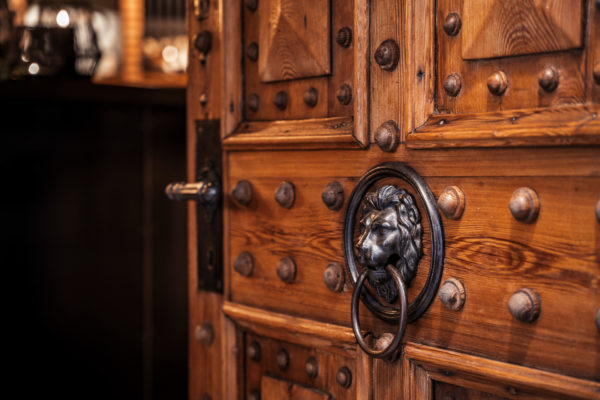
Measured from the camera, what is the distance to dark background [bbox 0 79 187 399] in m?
2.12

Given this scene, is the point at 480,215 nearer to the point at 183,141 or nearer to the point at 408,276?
the point at 408,276

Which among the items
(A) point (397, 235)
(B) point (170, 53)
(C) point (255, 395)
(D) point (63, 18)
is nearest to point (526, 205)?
(A) point (397, 235)

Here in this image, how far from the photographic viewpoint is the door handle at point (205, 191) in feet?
4.22

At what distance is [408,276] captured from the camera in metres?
1.00

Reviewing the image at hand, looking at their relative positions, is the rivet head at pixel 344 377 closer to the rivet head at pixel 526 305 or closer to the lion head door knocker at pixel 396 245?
the lion head door knocker at pixel 396 245

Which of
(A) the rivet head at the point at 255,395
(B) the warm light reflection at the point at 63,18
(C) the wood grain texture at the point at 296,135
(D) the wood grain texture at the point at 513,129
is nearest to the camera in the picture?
(D) the wood grain texture at the point at 513,129

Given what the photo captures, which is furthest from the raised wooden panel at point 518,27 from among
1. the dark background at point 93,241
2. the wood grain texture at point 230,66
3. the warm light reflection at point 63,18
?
the warm light reflection at point 63,18

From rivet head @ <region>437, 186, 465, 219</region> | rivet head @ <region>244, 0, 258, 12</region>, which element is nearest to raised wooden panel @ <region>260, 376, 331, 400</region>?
rivet head @ <region>437, 186, 465, 219</region>

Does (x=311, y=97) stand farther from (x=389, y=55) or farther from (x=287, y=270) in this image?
(x=287, y=270)

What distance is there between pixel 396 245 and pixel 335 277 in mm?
147

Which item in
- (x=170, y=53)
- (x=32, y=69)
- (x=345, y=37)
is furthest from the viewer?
(x=170, y=53)

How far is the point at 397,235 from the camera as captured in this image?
38.9 inches

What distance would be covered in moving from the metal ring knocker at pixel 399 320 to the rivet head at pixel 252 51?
0.44 metres

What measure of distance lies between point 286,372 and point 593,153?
2.08 feet
